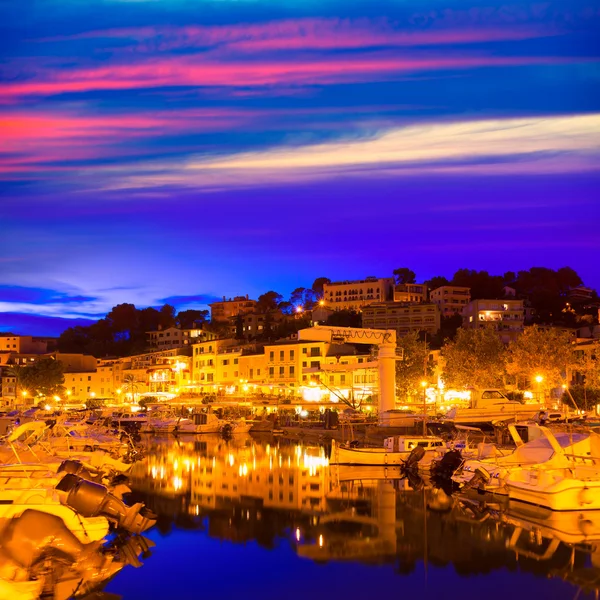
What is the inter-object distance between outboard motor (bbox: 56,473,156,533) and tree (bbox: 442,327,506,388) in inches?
1818

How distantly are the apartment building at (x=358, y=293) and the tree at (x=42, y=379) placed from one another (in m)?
53.0

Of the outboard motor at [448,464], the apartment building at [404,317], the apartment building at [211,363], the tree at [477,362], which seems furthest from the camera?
the apartment building at [404,317]

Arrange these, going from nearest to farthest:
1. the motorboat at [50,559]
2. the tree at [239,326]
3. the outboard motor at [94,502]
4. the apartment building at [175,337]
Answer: the motorboat at [50,559] → the outboard motor at [94,502] → the tree at [239,326] → the apartment building at [175,337]

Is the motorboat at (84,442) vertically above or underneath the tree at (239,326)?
underneath

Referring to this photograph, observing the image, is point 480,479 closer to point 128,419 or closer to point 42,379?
point 128,419

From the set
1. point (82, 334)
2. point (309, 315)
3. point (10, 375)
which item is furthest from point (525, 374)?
point (82, 334)

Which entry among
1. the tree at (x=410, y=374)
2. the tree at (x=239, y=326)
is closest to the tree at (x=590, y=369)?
the tree at (x=410, y=374)

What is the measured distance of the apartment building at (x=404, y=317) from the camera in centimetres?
11356

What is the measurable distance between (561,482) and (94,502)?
14.8 metres

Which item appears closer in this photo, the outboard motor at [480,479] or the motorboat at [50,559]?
the motorboat at [50,559]

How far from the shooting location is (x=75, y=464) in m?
24.4

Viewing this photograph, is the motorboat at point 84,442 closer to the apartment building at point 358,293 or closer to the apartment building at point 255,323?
the apartment building at point 255,323

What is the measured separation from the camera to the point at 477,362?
65312 millimetres

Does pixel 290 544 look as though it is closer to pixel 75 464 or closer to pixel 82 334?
pixel 75 464
